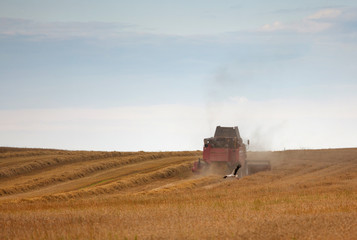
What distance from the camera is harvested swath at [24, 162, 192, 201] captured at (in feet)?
91.6

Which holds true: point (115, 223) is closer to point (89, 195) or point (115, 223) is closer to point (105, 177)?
point (89, 195)

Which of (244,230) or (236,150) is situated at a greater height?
(236,150)

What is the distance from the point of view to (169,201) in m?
21.9

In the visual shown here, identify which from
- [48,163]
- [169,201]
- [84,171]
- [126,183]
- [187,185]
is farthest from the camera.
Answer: [48,163]

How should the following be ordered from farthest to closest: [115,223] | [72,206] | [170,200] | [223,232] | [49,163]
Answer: [49,163] → [170,200] → [72,206] → [115,223] → [223,232]

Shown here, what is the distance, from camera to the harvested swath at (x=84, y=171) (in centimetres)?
3474

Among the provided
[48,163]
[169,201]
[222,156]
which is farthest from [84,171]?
[169,201]

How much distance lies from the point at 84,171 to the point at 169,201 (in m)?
20.6

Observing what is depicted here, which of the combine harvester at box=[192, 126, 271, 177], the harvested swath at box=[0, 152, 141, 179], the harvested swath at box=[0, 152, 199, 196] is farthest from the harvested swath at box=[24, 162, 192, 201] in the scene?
the harvested swath at box=[0, 152, 141, 179]

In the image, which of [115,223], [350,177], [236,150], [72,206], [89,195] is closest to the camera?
[115,223]

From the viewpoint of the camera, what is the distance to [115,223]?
14.9 metres

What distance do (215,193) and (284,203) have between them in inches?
250

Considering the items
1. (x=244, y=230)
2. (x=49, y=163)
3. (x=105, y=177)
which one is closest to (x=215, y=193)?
(x=244, y=230)

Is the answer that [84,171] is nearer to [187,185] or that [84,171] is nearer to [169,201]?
[187,185]
